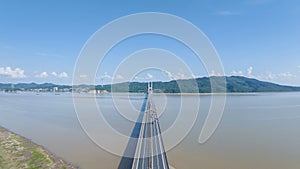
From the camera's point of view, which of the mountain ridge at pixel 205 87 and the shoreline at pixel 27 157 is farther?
the mountain ridge at pixel 205 87

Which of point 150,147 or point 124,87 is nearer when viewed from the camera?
point 150,147

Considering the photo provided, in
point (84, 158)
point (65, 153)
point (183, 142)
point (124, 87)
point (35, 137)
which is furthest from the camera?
point (124, 87)

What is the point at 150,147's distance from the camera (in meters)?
8.85

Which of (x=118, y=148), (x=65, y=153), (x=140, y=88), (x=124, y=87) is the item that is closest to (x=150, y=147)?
(x=118, y=148)

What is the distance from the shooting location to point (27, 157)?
27.3ft

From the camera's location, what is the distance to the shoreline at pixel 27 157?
747 centimetres

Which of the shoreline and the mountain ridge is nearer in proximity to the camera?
the shoreline

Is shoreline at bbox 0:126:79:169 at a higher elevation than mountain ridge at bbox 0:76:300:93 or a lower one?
lower

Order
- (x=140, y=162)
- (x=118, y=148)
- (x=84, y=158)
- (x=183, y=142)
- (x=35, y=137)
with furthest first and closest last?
(x=35, y=137), (x=183, y=142), (x=118, y=148), (x=84, y=158), (x=140, y=162)

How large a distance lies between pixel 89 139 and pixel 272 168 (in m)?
8.29

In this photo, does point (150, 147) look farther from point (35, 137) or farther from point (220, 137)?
point (35, 137)

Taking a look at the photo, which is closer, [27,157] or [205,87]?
[27,157]

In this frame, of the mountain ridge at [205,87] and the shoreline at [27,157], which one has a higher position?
the mountain ridge at [205,87]

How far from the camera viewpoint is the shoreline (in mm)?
7473
